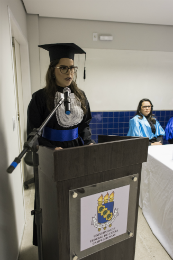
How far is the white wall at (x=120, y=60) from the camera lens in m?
3.04

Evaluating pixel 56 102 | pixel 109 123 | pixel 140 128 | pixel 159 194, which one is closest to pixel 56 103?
pixel 56 102

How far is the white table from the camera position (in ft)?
5.24

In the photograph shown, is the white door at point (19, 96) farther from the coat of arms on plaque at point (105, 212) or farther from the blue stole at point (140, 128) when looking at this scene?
the coat of arms on plaque at point (105, 212)

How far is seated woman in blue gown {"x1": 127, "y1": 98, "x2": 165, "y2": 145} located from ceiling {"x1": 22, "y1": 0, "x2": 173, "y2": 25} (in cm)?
130

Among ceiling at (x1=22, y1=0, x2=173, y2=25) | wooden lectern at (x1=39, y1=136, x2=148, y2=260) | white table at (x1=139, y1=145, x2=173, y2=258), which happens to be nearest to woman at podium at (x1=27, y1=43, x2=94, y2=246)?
wooden lectern at (x1=39, y1=136, x2=148, y2=260)

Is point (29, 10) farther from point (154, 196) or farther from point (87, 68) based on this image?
point (154, 196)

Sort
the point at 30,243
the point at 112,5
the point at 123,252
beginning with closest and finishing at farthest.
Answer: the point at 123,252 → the point at 30,243 → the point at 112,5

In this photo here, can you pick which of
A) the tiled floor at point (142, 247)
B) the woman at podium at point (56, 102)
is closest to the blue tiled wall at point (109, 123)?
the tiled floor at point (142, 247)

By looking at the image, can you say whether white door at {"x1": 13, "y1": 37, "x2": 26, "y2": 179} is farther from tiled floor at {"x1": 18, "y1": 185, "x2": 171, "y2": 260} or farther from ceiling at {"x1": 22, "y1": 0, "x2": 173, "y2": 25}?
tiled floor at {"x1": 18, "y1": 185, "x2": 171, "y2": 260}

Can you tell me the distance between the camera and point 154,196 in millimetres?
1841

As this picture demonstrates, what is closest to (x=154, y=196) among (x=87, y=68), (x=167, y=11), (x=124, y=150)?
(x=124, y=150)

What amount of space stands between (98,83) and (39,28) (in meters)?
1.34

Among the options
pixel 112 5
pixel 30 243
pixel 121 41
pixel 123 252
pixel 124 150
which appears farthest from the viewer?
pixel 121 41

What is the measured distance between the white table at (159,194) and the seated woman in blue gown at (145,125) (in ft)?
2.27
